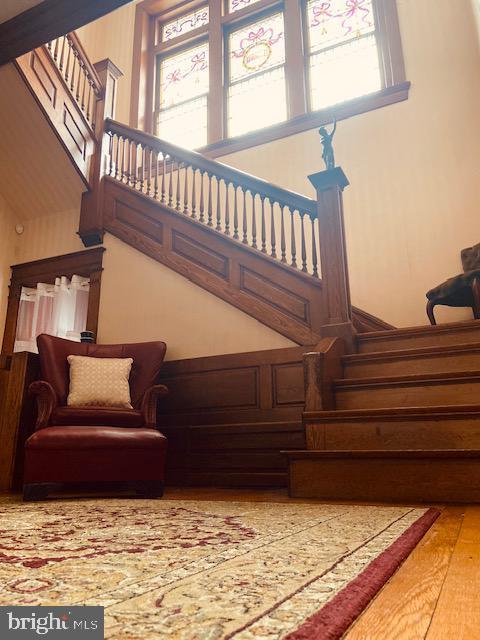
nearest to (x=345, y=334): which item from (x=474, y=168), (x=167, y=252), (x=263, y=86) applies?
(x=167, y=252)

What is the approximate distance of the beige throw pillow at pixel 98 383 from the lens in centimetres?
284

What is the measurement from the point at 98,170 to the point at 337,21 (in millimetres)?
3350

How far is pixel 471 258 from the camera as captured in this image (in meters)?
4.02

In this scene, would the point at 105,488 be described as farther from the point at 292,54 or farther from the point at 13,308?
the point at 292,54

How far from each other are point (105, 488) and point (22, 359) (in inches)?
38.2

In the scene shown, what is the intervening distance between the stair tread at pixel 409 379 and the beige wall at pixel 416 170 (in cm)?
203

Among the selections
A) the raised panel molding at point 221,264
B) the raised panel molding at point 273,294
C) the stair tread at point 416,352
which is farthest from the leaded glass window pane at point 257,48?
the stair tread at point 416,352

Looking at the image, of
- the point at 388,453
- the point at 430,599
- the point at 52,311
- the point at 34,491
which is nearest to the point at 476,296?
the point at 388,453

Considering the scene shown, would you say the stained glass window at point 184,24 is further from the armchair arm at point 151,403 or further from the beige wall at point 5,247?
the armchair arm at point 151,403

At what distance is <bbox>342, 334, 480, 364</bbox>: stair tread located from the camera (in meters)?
2.56

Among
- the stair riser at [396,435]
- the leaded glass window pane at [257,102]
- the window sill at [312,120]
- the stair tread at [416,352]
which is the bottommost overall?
→ the stair riser at [396,435]

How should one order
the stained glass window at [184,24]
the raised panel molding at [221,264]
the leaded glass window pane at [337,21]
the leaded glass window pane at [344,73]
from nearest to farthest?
the raised panel molding at [221,264], the leaded glass window pane at [344,73], the leaded glass window pane at [337,21], the stained glass window at [184,24]

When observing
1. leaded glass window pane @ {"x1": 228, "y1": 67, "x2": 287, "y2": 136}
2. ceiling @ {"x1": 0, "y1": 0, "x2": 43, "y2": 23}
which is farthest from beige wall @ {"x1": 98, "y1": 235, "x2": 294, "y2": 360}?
Answer: leaded glass window pane @ {"x1": 228, "y1": 67, "x2": 287, "y2": 136}

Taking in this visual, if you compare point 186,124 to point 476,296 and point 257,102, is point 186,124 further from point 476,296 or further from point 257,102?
point 476,296
